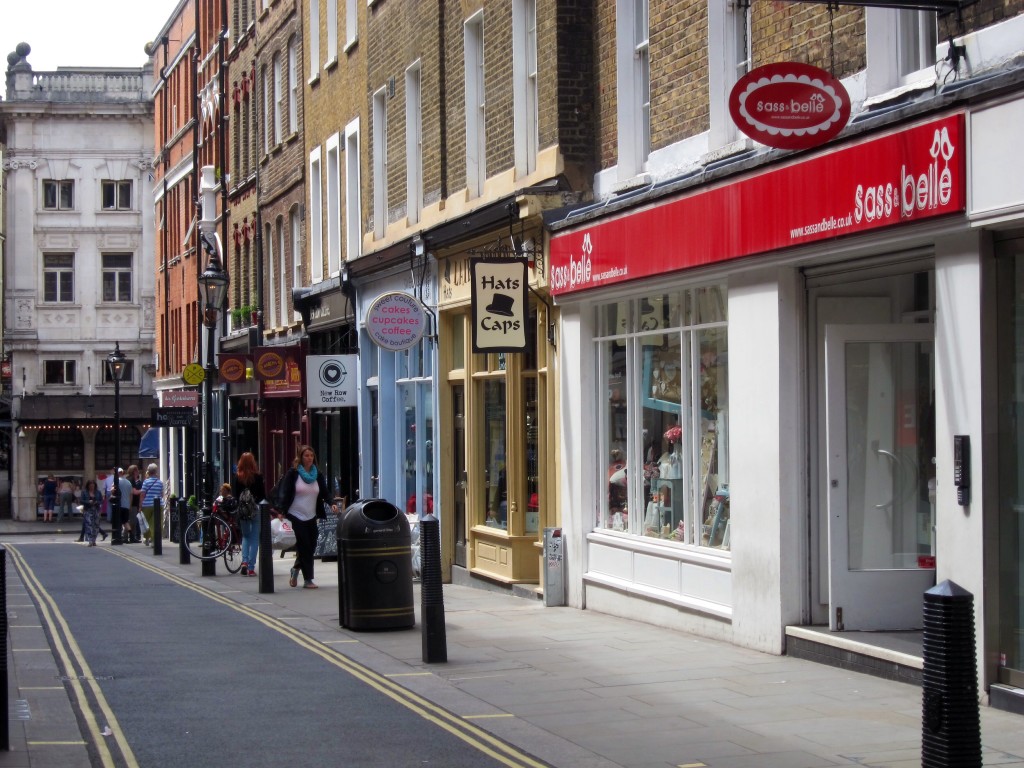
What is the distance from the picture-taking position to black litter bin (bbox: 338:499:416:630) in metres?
13.5

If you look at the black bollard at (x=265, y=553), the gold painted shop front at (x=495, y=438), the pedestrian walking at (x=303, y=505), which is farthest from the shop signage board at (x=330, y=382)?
the black bollard at (x=265, y=553)

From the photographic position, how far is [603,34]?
50.3 ft

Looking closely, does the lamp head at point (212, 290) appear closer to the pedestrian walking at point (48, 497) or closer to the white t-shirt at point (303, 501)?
the white t-shirt at point (303, 501)

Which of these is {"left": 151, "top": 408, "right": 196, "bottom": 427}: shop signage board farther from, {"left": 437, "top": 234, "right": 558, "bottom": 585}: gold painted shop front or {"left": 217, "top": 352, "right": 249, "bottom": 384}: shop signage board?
{"left": 437, "top": 234, "right": 558, "bottom": 585}: gold painted shop front

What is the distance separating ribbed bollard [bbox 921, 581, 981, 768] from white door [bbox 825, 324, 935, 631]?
16.6ft

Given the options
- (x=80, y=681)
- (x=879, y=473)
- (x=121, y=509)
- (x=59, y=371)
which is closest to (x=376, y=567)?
(x=80, y=681)

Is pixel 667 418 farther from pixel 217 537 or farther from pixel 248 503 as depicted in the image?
pixel 217 537

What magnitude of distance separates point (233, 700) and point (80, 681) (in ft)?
4.96

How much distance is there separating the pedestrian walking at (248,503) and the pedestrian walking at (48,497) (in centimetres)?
3797

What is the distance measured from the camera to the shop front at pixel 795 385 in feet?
31.2

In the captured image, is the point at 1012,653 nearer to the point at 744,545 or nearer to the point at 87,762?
the point at 744,545

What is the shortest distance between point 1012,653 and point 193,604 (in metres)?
10.2

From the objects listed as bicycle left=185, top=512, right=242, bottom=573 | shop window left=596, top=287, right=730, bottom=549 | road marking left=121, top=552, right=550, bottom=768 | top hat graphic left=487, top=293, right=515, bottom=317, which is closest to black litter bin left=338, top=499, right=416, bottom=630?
road marking left=121, top=552, right=550, bottom=768

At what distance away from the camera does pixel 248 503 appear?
A: 69.0 feet
